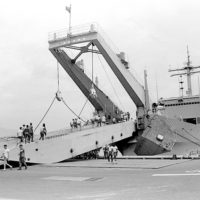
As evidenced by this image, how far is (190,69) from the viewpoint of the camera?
44.0 m

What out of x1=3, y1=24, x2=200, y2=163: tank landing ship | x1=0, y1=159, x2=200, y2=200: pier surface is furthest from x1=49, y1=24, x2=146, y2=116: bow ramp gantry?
x1=0, y1=159, x2=200, y2=200: pier surface

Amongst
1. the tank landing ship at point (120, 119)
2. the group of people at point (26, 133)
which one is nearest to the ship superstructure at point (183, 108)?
the tank landing ship at point (120, 119)

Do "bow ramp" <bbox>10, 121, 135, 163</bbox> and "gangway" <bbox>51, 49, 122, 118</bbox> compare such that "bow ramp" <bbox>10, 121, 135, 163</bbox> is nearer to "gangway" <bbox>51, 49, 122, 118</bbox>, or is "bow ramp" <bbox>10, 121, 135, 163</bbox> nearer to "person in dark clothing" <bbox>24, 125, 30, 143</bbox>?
"person in dark clothing" <bbox>24, 125, 30, 143</bbox>

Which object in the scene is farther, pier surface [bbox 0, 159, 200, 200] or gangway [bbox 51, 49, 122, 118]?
gangway [bbox 51, 49, 122, 118]

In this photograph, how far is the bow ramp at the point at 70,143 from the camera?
21.4 meters

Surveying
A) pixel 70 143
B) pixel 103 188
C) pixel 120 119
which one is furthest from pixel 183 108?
A: pixel 103 188

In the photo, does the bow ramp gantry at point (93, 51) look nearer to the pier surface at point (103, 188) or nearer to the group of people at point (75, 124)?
the group of people at point (75, 124)

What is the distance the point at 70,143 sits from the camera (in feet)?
76.9

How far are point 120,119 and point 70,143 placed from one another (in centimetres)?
886

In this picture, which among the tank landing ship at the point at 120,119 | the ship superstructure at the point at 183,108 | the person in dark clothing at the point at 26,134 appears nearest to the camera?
the person in dark clothing at the point at 26,134

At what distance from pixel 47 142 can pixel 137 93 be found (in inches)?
441

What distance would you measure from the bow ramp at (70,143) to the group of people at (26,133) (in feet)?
2.84

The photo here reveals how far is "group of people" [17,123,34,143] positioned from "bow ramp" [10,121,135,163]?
0.86 metres

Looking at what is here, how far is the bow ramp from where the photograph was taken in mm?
21391
